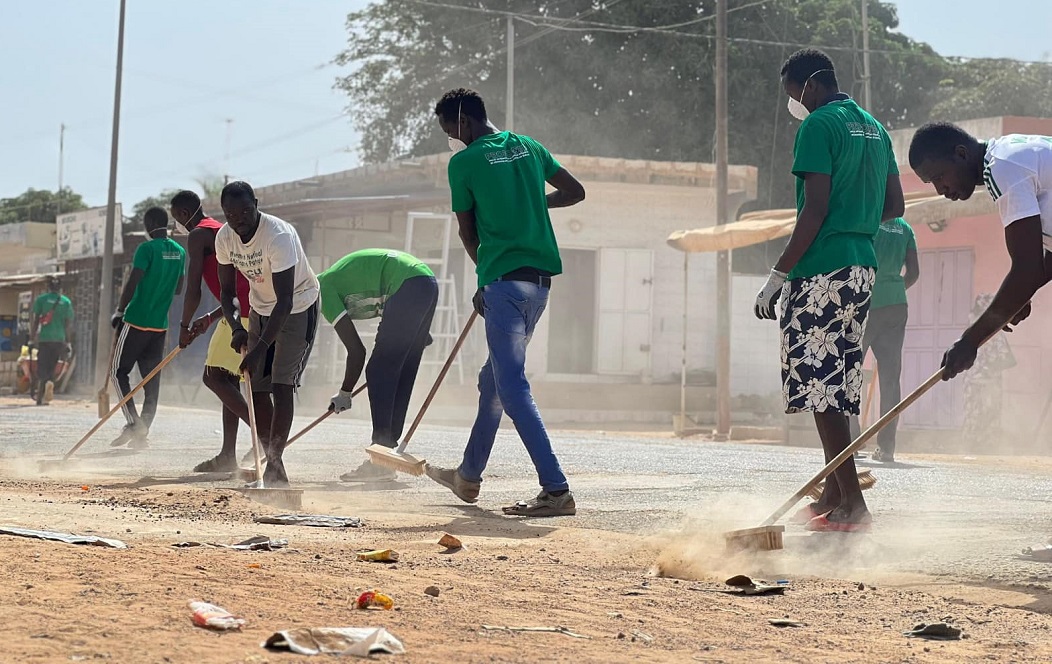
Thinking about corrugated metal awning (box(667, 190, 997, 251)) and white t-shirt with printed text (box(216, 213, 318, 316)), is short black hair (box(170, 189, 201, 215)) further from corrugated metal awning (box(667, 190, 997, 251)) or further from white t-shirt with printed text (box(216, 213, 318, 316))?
corrugated metal awning (box(667, 190, 997, 251))

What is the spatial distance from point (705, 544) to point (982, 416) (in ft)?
32.3

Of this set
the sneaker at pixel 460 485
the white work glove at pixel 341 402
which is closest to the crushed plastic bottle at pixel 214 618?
the sneaker at pixel 460 485

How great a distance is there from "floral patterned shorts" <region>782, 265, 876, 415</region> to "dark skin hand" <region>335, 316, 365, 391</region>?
2.97m

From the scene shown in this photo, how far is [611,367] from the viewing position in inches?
872

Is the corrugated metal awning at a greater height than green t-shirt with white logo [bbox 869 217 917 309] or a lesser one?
greater

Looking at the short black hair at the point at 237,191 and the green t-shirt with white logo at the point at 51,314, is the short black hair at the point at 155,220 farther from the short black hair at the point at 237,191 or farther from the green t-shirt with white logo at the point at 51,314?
the green t-shirt with white logo at the point at 51,314

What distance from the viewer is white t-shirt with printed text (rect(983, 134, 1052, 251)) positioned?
4094 mm

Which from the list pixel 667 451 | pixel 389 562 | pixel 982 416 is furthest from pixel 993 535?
pixel 982 416

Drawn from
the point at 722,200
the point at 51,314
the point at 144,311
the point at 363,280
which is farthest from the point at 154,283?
the point at 51,314

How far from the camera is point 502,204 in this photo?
573cm

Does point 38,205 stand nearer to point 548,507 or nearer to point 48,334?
point 48,334

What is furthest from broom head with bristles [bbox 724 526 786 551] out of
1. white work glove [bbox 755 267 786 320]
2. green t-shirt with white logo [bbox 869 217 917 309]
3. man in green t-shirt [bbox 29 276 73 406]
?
man in green t-shirt [bbox 29 276 73 406]

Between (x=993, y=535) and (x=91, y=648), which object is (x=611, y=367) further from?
(x=91, y=648)

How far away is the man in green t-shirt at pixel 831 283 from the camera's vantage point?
4984 millimetres
